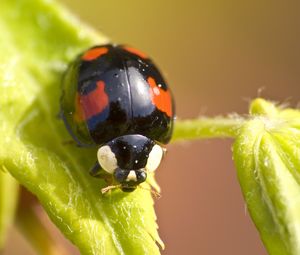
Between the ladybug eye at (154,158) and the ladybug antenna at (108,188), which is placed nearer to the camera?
the ladybug antenna at (108,188)

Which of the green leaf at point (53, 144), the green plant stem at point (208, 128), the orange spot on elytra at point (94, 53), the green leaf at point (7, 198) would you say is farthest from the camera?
the green leaf at point (7, 198)

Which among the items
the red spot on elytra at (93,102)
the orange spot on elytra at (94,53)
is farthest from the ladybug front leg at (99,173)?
the orange spot on elytra at (94,53)

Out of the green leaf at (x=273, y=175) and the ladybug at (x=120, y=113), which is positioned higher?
the ladybug at (x=120, y=113)

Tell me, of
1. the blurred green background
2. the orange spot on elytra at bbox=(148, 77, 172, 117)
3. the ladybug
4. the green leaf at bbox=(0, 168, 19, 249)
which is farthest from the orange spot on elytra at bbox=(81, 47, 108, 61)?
the blurred green background

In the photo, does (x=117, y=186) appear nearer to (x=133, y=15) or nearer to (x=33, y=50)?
(x=33, y=50)

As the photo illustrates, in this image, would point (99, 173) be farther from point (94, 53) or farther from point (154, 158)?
point (94, 53)

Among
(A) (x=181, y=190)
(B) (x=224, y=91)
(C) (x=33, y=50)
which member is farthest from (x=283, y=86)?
(C) (x=33, y=50)

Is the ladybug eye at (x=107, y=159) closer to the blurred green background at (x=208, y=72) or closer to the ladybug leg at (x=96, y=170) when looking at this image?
the ladybug leg at (x=96, y=170)

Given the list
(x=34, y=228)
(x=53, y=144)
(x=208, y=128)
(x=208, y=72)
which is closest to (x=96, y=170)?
(x=53, y=144)
